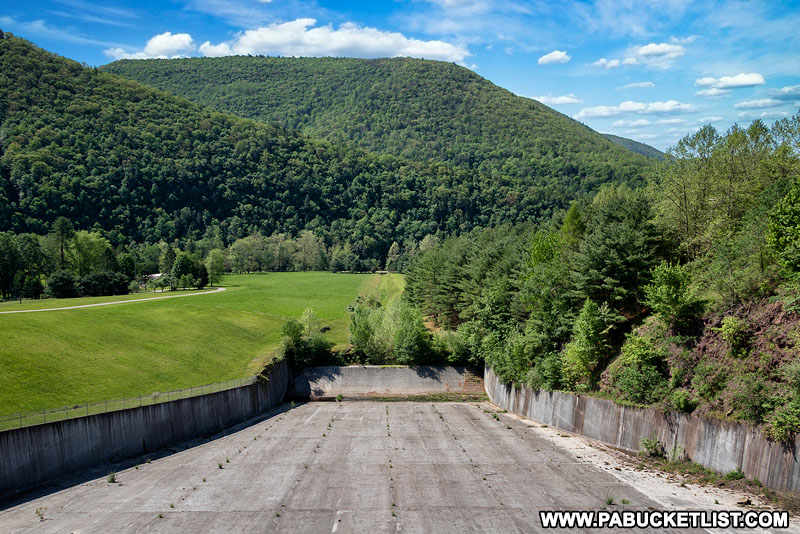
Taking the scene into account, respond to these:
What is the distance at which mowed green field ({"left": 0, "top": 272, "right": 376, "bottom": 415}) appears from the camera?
38.2 metres

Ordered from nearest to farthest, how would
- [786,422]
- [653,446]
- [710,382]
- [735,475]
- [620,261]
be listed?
[786,422] < [735,475] < [710,382] < [653,446] < [620,261]

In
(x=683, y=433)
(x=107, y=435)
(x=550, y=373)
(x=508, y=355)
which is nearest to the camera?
(x=683, y=433)

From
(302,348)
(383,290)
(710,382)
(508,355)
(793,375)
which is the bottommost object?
(302,348)

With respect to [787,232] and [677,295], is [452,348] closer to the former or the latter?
[677,295]

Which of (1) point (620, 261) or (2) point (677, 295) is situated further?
(1) point (620, 261)

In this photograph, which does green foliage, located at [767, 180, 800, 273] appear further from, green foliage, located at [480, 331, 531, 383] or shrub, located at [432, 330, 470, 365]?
shrub, located at [432, 330, 470, 365]

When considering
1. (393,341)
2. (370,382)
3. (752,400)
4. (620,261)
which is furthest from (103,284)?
(752,400)

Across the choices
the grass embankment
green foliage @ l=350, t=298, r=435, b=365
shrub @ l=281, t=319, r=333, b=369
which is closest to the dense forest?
green foliage @ l=350, t=298, r=435, b=365

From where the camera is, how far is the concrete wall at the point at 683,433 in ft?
76.8

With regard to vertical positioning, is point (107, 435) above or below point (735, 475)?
below

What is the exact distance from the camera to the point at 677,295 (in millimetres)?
33562

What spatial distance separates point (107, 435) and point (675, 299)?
34876 mm

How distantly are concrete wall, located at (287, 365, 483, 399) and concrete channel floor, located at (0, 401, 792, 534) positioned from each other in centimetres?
1870

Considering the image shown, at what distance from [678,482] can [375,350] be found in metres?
38.8
